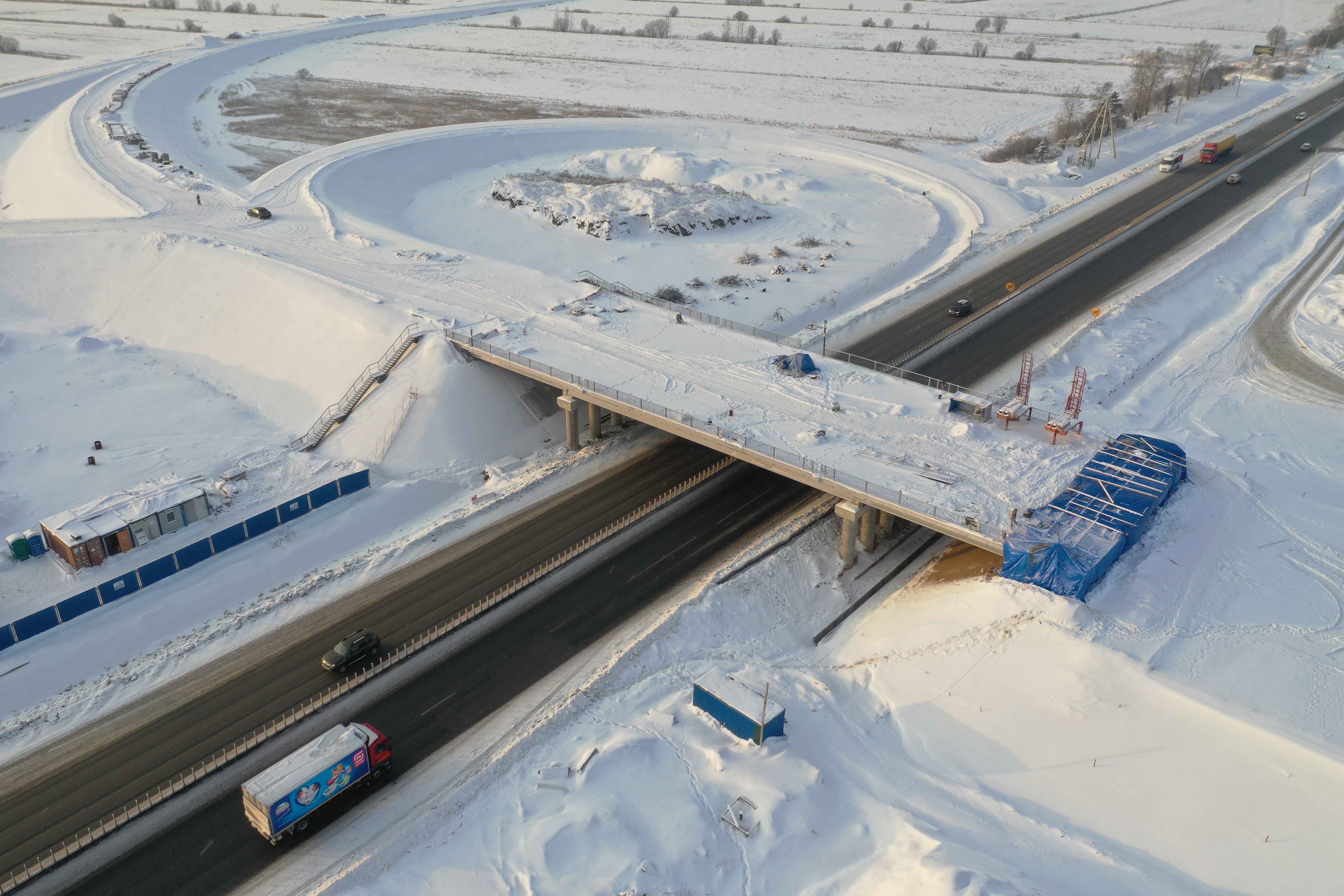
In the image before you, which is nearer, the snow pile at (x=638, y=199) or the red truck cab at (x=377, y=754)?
the red truck cab at (x=377, y=754)

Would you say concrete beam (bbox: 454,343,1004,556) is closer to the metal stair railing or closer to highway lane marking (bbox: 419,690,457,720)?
the metal stair railing

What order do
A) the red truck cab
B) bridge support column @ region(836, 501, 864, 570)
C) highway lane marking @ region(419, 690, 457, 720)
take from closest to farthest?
the red truck cab → highway lane marking @ region(419, 690, 457, 720) → bridge support column @ region(836, 501, 864, 570)

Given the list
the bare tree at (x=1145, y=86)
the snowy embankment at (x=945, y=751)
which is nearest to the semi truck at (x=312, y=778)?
the snowy embankment at (x=945, y=751)

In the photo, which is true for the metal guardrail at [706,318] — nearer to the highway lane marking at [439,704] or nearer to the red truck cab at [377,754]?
the highway lane marking at [439,704]

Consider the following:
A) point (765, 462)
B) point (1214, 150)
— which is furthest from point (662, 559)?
point (1214, 150)

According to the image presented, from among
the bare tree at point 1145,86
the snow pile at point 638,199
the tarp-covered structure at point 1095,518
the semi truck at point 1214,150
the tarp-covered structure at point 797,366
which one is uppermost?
the bare tree at point 1145,86

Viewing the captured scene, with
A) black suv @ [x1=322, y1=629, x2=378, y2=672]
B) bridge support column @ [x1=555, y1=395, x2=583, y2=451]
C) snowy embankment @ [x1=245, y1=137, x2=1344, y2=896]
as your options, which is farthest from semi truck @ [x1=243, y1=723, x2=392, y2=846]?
bridge support column @ [x1=555, y1=395, x2=583, y2=451]
